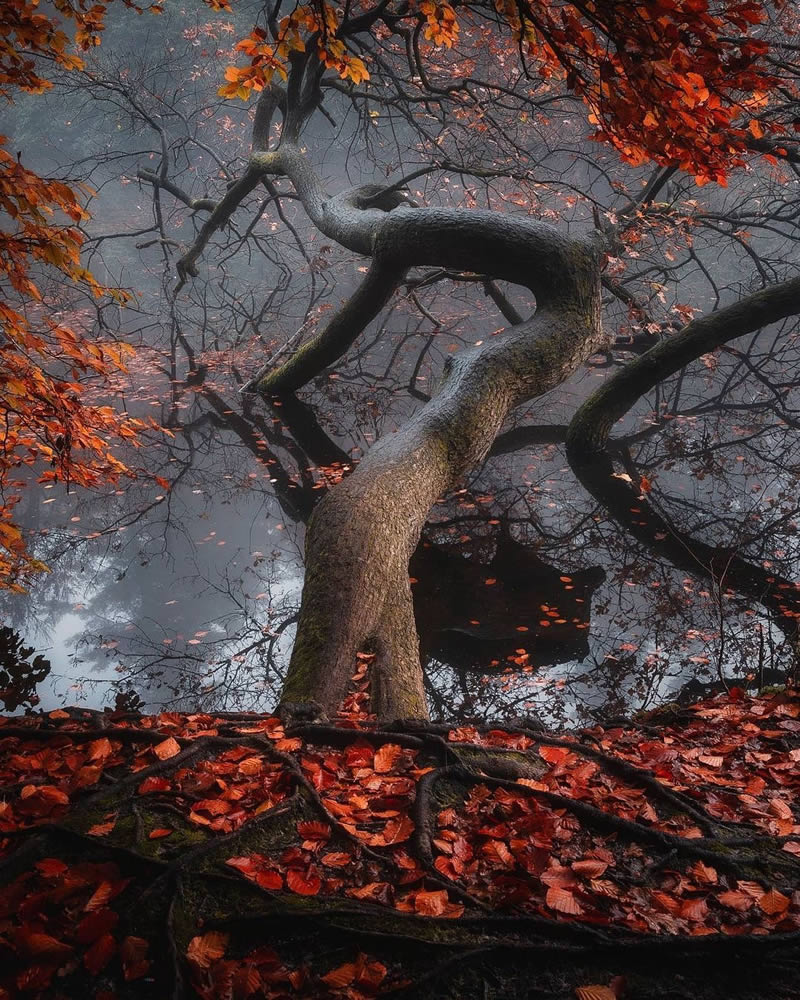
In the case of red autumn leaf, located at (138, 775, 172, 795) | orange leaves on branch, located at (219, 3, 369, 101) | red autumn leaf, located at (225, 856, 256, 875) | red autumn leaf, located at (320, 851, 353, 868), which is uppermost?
orange leaves on branch, located at (219, 3, 369, 101)

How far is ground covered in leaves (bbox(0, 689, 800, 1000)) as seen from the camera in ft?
5.06

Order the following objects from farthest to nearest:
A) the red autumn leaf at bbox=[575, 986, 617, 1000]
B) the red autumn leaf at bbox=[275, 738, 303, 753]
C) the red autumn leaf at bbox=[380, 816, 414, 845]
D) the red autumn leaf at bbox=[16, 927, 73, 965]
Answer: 1. the red autumn leaf at bbox=[275, 738, 303, 753]
2. the red autumn leaf at bbox=[380, 816, 414, 845]
3. the red autumn leaf at bbox=[16, 927, 73, 965]
4. the red autumn leaf at bbox=[575, 986, 617, 1000]

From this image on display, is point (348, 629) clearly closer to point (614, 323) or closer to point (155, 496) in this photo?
point (155, 496)

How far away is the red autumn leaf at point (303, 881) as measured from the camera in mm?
1836

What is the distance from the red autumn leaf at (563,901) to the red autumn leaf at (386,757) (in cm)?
91

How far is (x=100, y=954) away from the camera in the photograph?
5.19ft

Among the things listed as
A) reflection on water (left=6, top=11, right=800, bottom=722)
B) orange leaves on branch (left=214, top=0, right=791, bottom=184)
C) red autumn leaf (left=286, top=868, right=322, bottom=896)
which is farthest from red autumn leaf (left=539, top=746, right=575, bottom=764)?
orange leaves on branch (left=214, top=0, right=791, bottom=184)

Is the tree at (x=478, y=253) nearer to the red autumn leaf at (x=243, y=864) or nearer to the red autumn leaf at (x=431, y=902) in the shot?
the red autumn leaf at (x=243, y=864)

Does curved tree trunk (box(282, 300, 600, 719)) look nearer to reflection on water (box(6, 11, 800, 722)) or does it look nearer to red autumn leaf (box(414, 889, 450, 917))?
reflection on water (box(6, 11, 800, 722))

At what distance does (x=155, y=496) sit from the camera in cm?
791

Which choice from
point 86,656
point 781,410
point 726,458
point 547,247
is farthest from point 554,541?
point 781,410

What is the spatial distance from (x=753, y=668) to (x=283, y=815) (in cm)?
427

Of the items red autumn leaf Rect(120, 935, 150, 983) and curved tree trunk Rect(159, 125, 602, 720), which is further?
curved tree trunk Rect(159, 125, 602, 720)

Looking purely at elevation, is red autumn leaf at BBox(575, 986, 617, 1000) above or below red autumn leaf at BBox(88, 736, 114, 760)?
below
